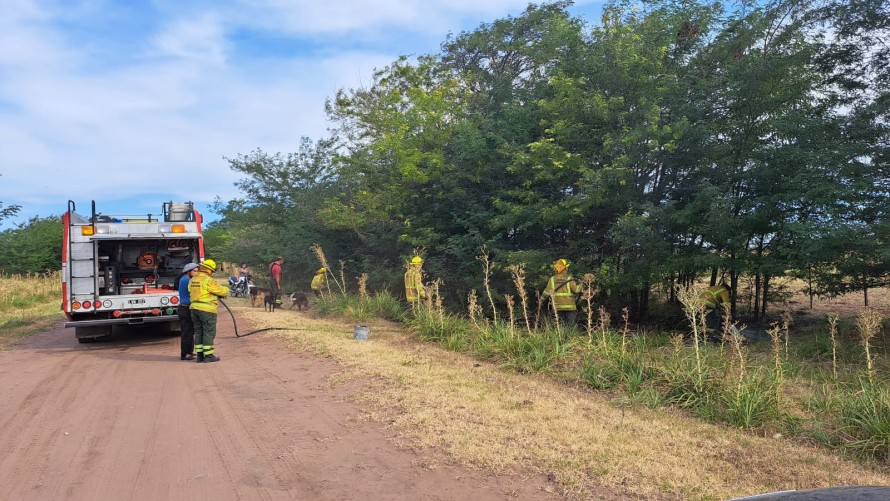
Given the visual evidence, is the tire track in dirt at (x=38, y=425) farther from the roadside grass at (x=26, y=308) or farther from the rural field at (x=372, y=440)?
the roadside grass at (x=26, y=308)

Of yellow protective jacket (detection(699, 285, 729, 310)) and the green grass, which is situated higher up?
yellow protective jacket (detection(699, 285, 729, 310))

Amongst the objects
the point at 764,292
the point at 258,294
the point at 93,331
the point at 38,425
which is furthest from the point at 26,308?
the point at 764,292

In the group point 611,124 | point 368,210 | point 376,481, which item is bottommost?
point 376,481

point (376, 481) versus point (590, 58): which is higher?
point (590, 58)

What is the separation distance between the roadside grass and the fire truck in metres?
2.28

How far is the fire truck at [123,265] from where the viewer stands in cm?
1163

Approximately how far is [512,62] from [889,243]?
20585mm

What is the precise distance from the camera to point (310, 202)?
27.4m

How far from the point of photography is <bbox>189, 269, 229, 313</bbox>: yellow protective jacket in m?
10.2

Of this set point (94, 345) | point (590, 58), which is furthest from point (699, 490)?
point (590, 58)

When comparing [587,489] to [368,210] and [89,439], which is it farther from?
[368,210]

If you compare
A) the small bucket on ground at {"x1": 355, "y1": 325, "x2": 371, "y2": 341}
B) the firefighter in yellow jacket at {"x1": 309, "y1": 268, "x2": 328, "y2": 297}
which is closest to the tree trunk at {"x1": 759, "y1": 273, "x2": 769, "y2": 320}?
the small bucket on ground at {"x1": 355, "y1": 325, "x2": 371, "y2": 341}

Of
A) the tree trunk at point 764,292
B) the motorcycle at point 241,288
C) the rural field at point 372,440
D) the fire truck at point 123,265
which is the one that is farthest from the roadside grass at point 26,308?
the tree trunk at point 764,292

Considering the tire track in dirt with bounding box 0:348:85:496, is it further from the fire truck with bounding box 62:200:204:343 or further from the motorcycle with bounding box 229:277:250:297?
the motorcycle with bounding box 229:277:250:297
